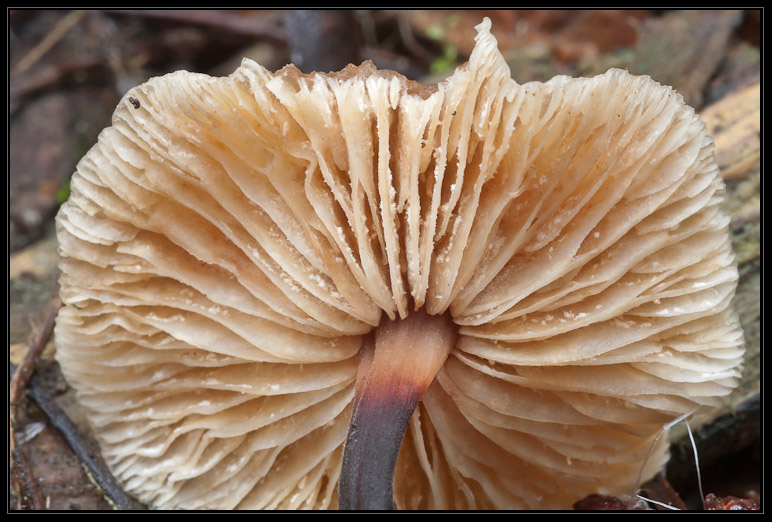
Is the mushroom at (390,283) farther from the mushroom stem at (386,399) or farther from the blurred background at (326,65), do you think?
the blurred background at (326,65)

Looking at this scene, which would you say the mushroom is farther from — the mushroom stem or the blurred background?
the blurred background

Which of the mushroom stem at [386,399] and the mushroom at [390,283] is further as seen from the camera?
the mushroom stem at [386,399]

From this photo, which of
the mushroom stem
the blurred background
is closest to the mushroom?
the mushroom stem

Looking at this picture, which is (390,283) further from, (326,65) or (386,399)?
(326,65)

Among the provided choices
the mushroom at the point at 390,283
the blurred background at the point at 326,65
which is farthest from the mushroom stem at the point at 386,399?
the blurred background at the point at 326,65

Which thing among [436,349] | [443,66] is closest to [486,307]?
[436,349]

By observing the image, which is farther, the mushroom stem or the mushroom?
the mushroom stem
